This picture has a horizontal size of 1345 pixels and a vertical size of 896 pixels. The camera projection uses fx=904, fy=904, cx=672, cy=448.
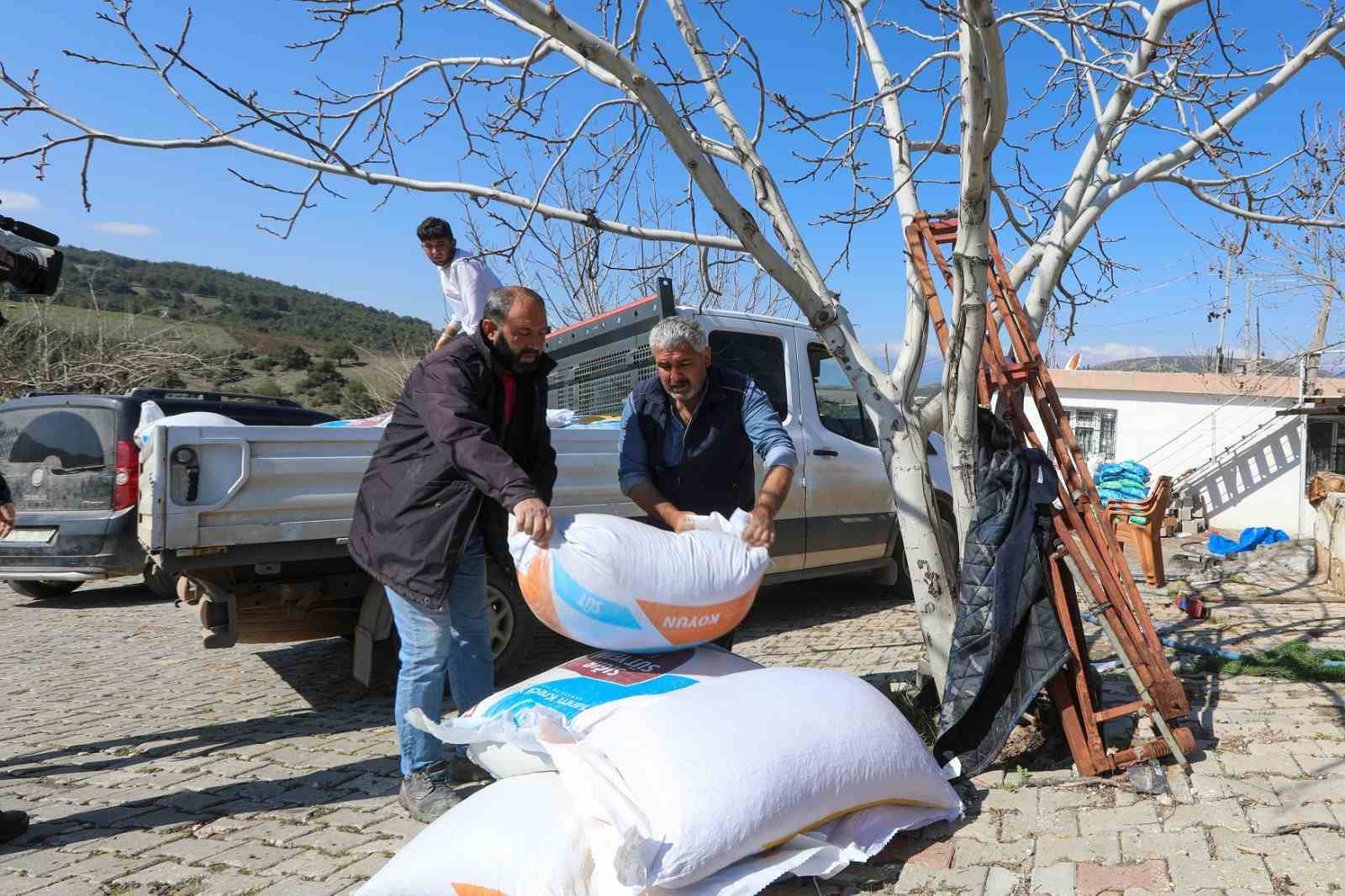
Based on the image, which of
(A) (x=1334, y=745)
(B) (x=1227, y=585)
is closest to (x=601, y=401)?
(A) (x=1334, y=745)

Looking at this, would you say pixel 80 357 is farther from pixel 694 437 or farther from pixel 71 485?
pixel 694 437

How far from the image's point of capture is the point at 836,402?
6574mm

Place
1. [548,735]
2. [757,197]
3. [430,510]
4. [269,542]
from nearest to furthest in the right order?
[548,735] < [430,510] < [757,197] < [269,542]

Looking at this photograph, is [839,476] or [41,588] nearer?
[839,476]

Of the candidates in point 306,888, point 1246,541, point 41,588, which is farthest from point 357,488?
point 1246,541

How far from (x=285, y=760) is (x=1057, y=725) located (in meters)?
3.24

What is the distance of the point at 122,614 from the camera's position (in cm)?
800

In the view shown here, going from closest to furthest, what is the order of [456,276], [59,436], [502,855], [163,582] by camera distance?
1. [502,855]
2. [163,582]
3. [456,276]
4. [59,436]

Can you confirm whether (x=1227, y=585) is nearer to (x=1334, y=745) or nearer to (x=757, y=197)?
(x=1334, y=745)

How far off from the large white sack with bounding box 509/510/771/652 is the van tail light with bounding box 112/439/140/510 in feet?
14.0

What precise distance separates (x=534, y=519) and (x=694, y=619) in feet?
2.04

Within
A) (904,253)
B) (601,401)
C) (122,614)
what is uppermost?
(904,253)

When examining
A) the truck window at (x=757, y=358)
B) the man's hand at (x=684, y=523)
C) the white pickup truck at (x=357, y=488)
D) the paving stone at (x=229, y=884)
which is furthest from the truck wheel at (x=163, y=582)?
the truck window at (x=757, y=358)

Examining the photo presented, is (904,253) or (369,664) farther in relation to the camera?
(369,664)
